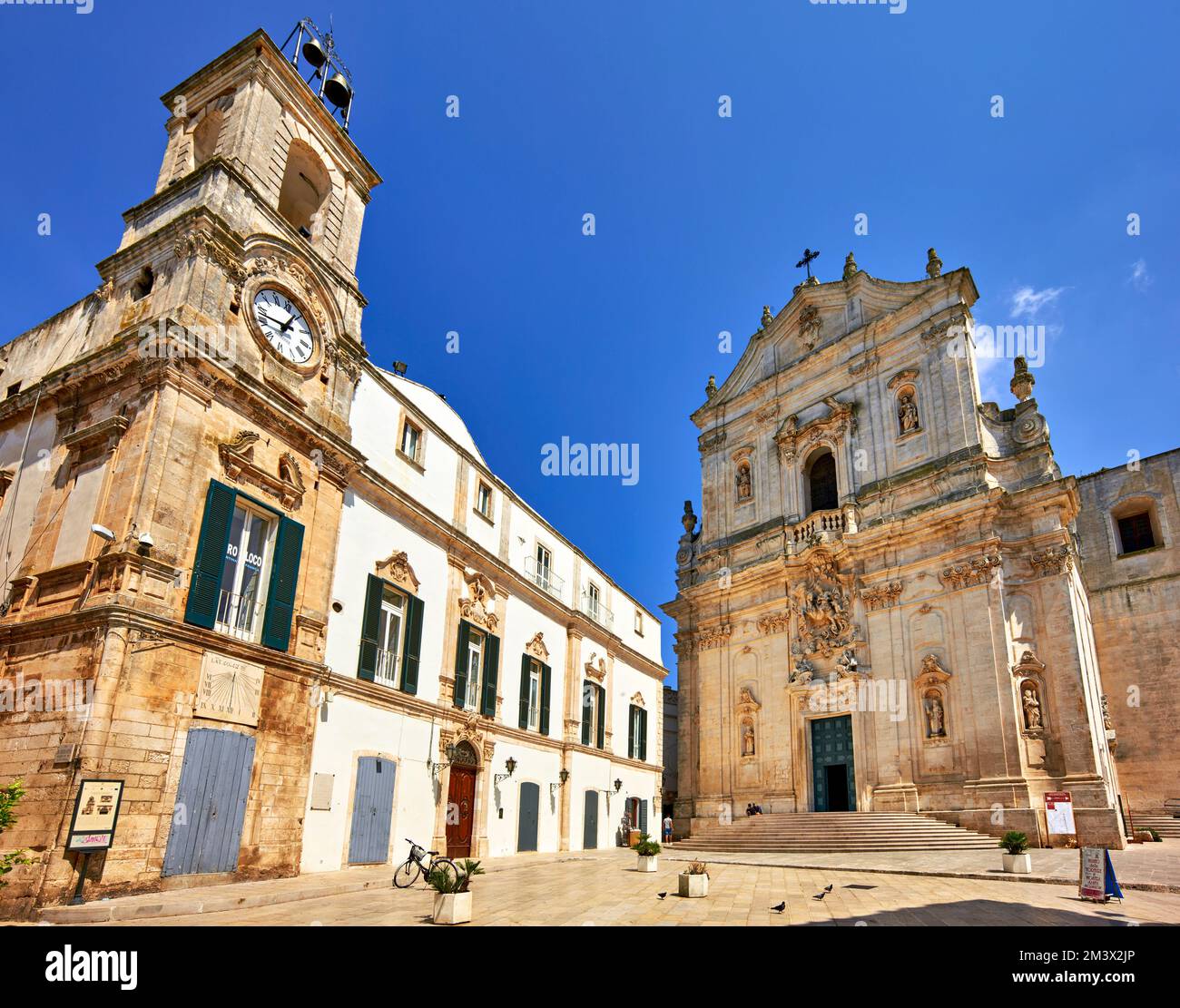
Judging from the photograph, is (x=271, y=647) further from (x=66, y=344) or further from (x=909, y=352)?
(x=909, y=352)

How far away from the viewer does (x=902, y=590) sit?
24047 mm

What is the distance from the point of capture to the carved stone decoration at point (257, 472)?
45.9 feet

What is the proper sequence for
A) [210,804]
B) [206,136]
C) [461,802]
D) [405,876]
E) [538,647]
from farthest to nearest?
[538,647] → [461,802] → [206,136] → [405,876] → [210,804]

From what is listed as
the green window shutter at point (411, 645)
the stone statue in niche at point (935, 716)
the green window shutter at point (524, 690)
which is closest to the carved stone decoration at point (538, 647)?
the green window shutter at point (524, 690)

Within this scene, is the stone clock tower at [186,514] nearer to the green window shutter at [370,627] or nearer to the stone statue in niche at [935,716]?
the green window shutter at [370,627]

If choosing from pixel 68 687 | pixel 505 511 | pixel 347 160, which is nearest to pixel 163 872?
pixel 68 687

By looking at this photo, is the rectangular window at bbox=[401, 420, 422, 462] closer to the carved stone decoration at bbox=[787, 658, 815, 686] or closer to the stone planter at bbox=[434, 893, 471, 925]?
the stone planter at bbox=[434, 893, 471, 925]

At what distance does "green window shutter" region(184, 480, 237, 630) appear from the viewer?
12734 mm

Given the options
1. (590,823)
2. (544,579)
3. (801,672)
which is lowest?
(590,823)

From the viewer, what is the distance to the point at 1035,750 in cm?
2000

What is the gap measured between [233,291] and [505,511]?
450 inches

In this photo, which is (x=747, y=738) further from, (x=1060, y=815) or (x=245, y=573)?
(x=245, y=573)

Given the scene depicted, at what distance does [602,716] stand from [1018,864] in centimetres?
1606

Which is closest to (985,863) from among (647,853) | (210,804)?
(647,853)
